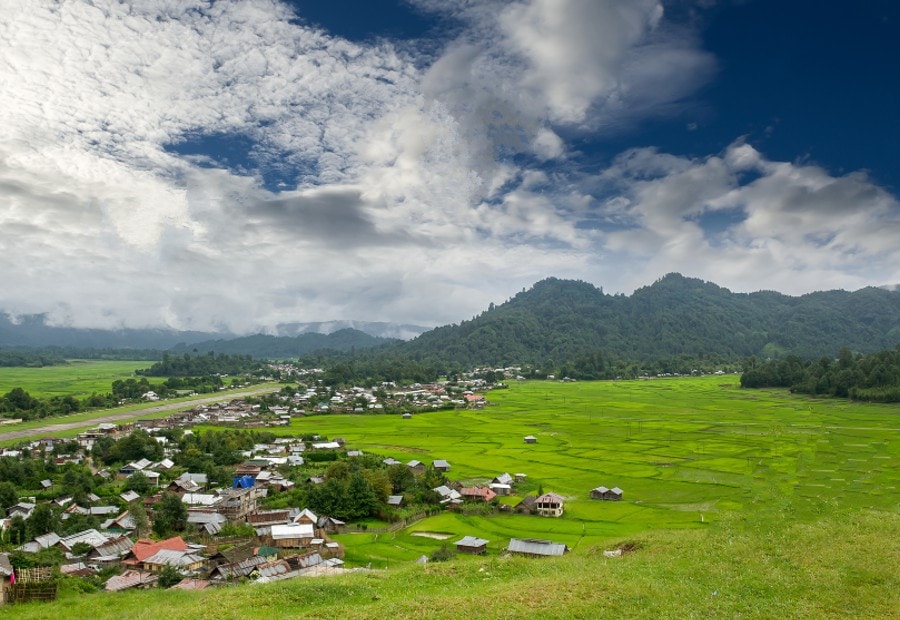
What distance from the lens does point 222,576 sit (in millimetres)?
Answer: 23438

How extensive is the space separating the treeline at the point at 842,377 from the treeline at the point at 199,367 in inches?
4762

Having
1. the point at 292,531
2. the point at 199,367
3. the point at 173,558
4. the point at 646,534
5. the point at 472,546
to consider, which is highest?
the point at 199,367

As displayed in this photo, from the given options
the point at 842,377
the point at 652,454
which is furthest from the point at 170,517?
the point at 842,377

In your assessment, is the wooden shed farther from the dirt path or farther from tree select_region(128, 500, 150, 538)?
the dirt path

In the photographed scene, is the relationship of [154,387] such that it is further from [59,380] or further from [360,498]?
[360,498]

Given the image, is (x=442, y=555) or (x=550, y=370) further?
(x=550, y=370)

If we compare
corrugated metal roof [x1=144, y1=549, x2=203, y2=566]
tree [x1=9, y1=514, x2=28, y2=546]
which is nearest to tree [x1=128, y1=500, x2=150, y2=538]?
tree [x1=9, y1=514, x2=28, y2=546]

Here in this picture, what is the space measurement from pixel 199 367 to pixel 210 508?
12998 cm

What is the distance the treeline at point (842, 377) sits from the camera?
77.5 metres

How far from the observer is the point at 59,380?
Answer: 12975cm

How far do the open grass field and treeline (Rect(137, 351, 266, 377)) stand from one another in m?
8.03

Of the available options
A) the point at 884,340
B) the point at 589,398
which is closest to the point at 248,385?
the point at 589,398

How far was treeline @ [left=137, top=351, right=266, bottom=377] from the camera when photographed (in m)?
149

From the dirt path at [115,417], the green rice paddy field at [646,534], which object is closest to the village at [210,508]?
the green rice paddy field at [646,534]
